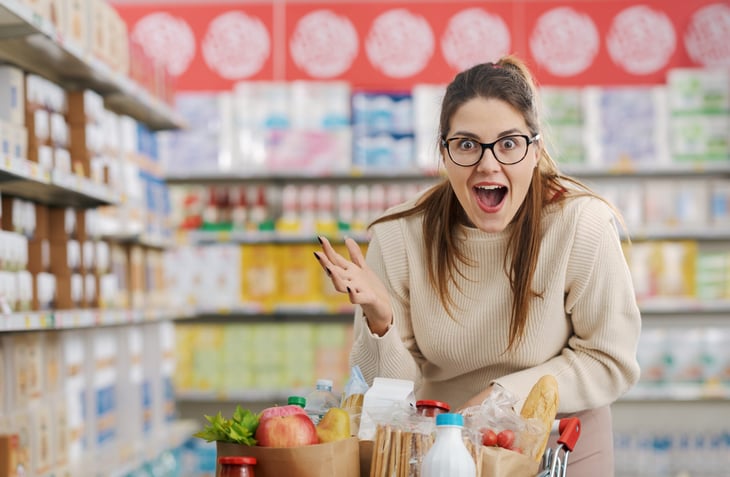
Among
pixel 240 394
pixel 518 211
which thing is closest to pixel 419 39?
pixel 240 394

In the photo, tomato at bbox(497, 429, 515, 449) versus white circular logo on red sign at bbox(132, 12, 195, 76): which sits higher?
white circular logo on red sign at bbox(132, 12, 195, 76)

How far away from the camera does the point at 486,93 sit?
1889 mm

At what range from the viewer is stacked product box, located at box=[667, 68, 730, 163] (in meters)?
5.62

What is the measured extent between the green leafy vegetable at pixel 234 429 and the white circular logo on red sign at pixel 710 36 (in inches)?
215

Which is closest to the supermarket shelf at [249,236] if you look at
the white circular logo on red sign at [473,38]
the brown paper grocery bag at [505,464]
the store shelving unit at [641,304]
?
the store shelving unit at [641,304]

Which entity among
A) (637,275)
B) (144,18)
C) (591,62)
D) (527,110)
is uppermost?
(144,18)

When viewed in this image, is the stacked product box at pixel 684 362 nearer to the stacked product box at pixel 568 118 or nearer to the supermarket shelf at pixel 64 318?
the stacked product box at pixel 568 118

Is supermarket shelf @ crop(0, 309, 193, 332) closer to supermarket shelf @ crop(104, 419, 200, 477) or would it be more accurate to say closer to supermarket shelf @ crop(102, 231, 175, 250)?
supermarket shelf @ crop(102, 231, 175, 250)

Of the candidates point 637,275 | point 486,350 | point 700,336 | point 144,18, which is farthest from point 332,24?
point 486,350

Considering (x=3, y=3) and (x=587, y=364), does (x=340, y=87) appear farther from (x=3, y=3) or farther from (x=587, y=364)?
(x=587, y=364)

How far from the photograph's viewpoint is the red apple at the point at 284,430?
144 cm

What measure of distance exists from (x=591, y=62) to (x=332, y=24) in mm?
1772

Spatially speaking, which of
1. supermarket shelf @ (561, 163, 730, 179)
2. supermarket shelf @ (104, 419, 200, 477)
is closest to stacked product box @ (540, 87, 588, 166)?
supermarket shelf @ (561, 163, 730, 179)

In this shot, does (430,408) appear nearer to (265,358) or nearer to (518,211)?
(518,211)
